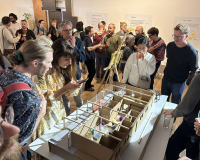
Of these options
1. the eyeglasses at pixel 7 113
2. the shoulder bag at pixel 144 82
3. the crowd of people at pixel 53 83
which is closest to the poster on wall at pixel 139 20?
the crowd of people at pixel 53 83

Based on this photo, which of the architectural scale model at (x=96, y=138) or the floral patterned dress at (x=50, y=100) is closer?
the architectural scale model at (x=96, y=138)

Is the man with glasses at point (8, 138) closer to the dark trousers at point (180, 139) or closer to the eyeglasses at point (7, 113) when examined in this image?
the eyeglasses at point (7, 113)

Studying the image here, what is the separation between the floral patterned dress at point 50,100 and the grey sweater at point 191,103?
44.0 inches

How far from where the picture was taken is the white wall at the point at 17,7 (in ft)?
15.3

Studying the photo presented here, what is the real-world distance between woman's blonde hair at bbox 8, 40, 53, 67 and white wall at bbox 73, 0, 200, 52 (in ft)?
14.1

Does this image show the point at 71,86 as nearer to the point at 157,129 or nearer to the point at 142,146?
the point at 142,146

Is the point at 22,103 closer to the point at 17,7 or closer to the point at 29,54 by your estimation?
the point at 29,54

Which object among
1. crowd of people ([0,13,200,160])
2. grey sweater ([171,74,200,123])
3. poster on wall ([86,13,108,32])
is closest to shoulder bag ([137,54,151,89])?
crowd of people ([0,13,200,160])

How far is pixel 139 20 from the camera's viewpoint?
4613mm

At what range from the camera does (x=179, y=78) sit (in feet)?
6.63

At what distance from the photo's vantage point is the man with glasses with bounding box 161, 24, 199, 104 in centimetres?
181

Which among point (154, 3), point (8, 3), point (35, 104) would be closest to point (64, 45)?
point (35, 104)

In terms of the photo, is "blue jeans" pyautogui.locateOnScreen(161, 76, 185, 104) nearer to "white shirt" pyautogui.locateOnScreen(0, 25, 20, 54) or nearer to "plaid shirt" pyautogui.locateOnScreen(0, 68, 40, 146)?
"plaid shirt" pyautogui.locateOnScreen(0, 68, 40, 146)

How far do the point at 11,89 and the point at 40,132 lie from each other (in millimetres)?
693
